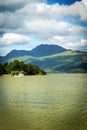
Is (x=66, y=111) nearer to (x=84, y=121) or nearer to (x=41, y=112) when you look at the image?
(x=41, y=112)

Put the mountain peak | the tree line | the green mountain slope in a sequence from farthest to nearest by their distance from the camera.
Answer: the tree line → the mountain peak → the green mountain slope

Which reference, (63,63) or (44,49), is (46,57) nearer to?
(63,63)

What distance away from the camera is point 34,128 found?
5559 millimetres

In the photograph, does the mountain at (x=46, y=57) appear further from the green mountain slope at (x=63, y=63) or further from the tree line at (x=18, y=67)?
the tree line at (x=18, y=67)

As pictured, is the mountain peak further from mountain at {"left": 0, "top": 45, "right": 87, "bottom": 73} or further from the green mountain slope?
the green mountain slope

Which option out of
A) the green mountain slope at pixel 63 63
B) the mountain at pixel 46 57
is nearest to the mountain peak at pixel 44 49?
the mountain at pixel 46 57

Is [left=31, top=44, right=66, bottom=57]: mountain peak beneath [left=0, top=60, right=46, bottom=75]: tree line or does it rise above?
above

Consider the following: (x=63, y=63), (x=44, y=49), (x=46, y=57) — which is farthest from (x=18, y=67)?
(x=44, y=49)

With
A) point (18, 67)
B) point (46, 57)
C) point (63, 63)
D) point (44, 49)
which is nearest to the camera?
point (44, 49)

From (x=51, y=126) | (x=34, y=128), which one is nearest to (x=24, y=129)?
(x=34, y=128)

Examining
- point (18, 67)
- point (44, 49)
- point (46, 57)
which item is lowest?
point (18, 67)

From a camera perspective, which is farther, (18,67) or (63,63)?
(18,67)

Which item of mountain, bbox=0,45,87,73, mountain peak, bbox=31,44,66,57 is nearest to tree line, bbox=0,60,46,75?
mountain, bbox=0,45,87,73

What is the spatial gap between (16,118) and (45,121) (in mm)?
653
